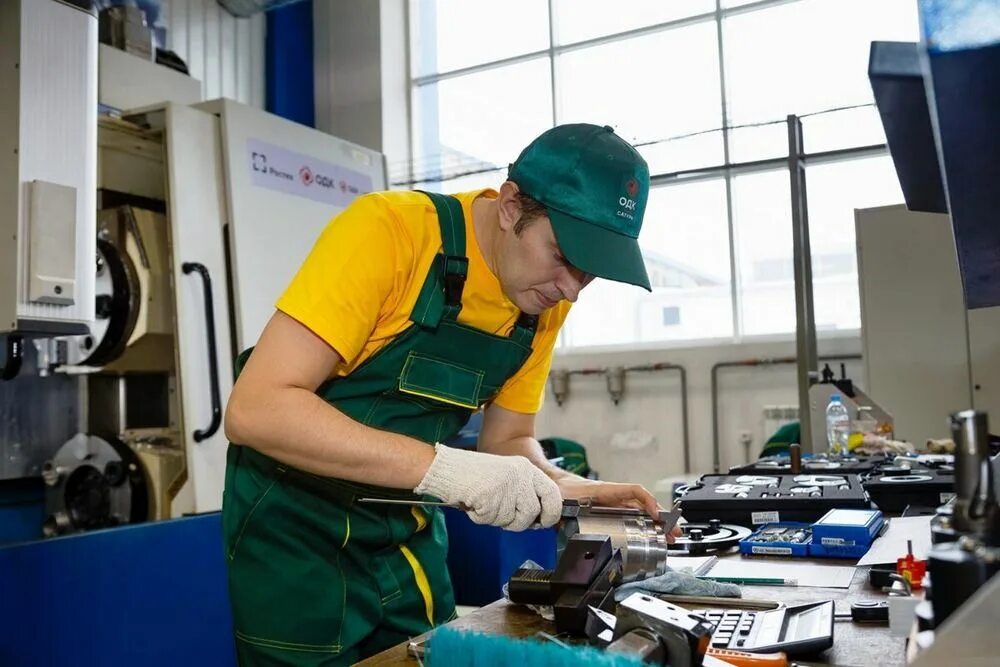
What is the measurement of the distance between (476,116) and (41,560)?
13.4 ft

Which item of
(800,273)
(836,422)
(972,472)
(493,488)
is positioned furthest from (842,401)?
(972,472)

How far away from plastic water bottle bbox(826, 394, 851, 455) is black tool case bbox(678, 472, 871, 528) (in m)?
1.13

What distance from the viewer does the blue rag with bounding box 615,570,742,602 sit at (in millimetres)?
909

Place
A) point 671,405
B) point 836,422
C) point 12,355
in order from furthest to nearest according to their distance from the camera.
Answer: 1. point 671,405
2. point 836,422
3. point 12,355

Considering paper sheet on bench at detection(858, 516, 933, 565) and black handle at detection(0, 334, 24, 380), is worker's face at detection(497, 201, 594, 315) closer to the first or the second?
paper sheet on bench at detection(858, 516, 933, 565)

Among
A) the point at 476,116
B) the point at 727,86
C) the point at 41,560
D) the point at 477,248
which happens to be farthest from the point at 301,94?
the point at 477,248

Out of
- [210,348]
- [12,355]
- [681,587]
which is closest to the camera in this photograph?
[681,587]

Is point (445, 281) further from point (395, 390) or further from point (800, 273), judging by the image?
point (800, 273)

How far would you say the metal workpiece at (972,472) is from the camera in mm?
499

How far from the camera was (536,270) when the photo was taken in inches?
44.6

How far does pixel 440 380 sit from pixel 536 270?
0.21 metres

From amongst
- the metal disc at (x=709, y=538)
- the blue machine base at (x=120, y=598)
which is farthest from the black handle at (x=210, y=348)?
the metal disc at (x=709, y=538)

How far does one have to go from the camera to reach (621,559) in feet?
3.04

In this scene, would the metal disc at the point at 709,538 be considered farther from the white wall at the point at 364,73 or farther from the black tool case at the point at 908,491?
the white wall at the point at 364,73
